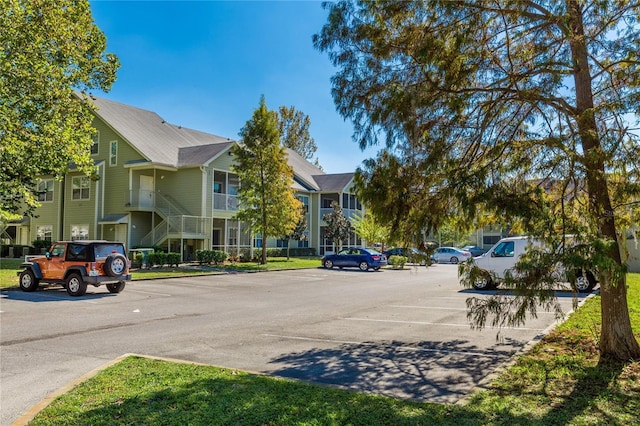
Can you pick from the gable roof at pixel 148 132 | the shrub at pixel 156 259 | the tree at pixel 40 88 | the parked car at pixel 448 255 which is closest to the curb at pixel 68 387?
the tree at pixel 40 88

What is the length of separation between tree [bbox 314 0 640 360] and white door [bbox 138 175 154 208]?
26.0 metres

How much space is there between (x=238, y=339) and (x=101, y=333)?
283 centimetres

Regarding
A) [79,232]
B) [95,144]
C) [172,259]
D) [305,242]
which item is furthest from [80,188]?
[305,242]

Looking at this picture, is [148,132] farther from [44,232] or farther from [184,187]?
[44,232]

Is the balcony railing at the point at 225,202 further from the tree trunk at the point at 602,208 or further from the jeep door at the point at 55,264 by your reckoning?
the tree trunk at the point at 602,208

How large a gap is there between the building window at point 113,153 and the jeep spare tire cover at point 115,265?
1812 cm

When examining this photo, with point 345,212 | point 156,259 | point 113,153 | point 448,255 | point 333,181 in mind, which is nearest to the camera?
point 156,259

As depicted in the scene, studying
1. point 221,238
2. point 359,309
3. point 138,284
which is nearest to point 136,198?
point 221,238

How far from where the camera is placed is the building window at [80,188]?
107 ft

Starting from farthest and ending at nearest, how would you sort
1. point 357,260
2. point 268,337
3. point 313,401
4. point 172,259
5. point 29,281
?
1. point 357,260
2. point 172,259
3. point 29,281
4. point 268,337
5. point 313,401

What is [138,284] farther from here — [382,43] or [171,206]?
[382,43]

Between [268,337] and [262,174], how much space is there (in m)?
21.3

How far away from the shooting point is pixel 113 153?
106ft

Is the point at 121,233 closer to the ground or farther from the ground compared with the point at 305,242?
farther from the ground
